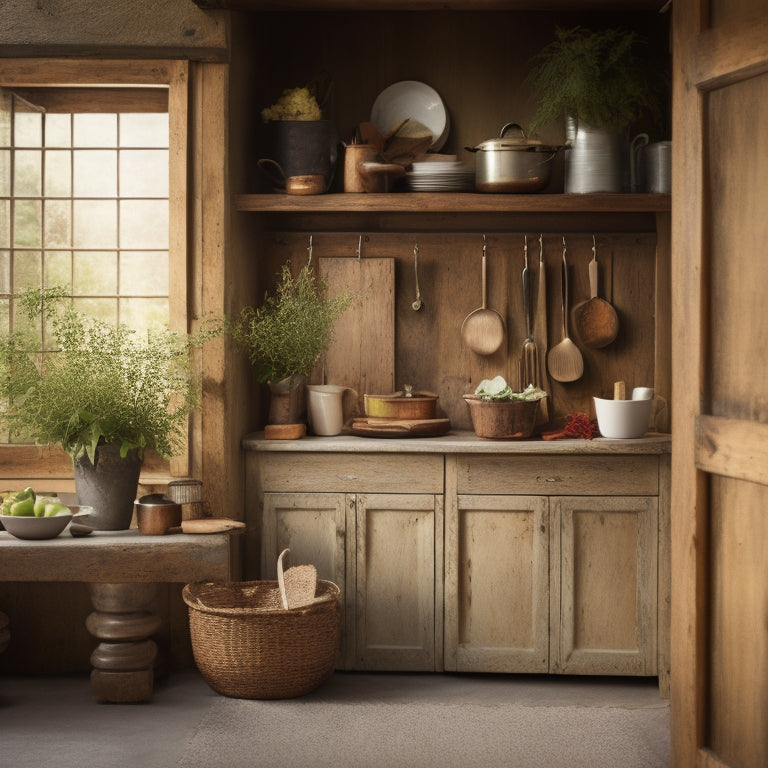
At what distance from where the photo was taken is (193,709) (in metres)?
3.49

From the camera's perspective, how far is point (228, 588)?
3770mm

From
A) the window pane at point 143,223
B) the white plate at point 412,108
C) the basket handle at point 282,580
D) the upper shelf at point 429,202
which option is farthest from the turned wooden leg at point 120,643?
the white plate at point 412,108

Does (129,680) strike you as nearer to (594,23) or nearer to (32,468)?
(32,468)

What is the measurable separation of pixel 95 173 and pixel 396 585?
207cm

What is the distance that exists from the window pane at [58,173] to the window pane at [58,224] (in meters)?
0.04

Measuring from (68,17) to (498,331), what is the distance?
2062 mm

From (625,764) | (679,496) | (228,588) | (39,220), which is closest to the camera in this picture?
(679,496)

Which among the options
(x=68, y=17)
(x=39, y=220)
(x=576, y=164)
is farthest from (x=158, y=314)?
(x=576, y=164)

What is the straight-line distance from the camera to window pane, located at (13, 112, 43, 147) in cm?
403

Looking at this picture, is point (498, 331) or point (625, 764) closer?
point (625, 764)

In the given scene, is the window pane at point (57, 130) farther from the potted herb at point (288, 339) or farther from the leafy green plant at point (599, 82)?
the leafy green plant at point (599, 82)

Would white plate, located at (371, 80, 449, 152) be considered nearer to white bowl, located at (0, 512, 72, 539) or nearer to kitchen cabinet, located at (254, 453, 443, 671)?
kitchen cabinet, located at (254, 453, 443, 671)

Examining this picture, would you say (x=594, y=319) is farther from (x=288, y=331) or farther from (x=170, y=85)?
(x=170, y=85)

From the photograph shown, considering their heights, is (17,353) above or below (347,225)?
below
